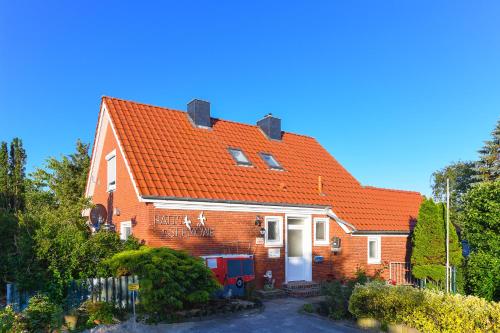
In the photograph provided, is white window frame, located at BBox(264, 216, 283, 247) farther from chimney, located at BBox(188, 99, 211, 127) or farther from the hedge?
chimney, located at BBox(188, 99, 211, 127)

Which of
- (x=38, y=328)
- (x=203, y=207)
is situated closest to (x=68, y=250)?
(x=38, y=328)

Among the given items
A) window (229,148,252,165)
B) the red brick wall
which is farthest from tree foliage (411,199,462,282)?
window (229,148,252,165)

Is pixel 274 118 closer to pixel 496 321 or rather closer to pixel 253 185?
pixel 253 185

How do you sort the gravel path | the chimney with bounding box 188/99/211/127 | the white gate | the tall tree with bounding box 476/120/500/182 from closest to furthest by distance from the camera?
1. the gravel path
2. the white gate
3. the chimney with bounding box 188/99/211/127
4. the tall tree with bounding box 476/120/500/182

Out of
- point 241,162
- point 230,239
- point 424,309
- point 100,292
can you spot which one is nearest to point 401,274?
point 230,239

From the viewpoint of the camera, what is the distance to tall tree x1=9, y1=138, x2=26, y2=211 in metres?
29.5

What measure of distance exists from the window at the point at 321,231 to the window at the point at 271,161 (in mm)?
3012

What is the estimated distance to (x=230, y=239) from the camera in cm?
1433

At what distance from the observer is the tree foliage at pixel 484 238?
9.95 meters

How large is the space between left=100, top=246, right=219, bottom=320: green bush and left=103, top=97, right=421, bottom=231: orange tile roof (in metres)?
2.71

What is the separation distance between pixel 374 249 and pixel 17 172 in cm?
2623

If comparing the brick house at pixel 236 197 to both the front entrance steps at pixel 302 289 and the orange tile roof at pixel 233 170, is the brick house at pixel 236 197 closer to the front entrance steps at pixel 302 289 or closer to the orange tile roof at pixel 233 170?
the orange tile roof at pixel 233 170

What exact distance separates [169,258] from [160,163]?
16.5ft

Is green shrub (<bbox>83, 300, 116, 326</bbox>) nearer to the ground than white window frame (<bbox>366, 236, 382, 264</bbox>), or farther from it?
nearer to the ground
